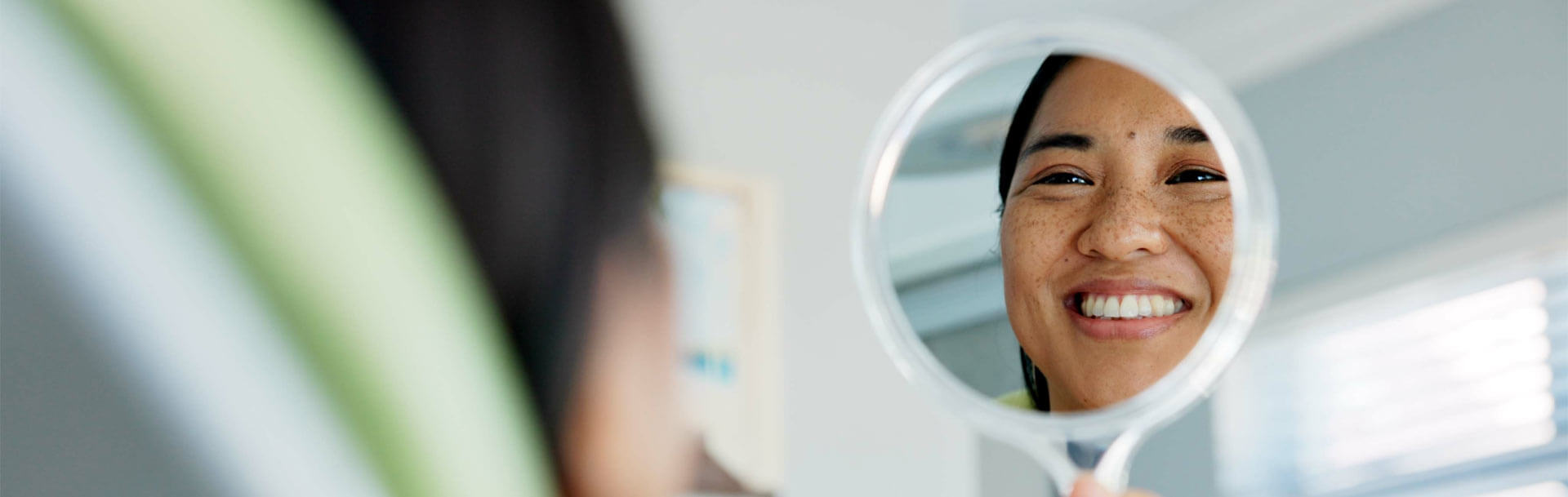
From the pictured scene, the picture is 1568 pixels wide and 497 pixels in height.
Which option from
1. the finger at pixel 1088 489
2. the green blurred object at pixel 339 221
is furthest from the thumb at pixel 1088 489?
the green blurred object at pixel 339 221

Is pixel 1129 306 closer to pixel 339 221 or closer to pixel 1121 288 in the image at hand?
pixel 1121 288

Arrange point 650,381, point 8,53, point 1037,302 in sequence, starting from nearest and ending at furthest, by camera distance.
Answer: point 1037,302
point 650,381
point 8,53

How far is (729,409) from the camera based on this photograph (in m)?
1.76

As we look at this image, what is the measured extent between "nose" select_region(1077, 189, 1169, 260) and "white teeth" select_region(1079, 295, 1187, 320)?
0.07 ft

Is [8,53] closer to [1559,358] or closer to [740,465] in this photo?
[740,465]

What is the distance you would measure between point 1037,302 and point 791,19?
1.40 metres

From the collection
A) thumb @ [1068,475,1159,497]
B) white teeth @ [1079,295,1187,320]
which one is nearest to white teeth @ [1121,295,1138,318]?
white teeth @ [1079,295,1187,320]

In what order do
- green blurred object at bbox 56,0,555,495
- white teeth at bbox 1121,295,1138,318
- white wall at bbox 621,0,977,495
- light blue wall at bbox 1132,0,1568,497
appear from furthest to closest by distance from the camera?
light blue wall at bbox 1132,0,1568,497
white wall at bbox 621,0,977,495
green blurred object at bbox 56,0,555,495
white teeth at bbox 1121,295,1138,318

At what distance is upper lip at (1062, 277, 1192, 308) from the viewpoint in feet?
2.20

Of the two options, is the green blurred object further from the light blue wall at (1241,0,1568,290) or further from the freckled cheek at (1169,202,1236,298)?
the light blue wall at (1241,0,1568,290)

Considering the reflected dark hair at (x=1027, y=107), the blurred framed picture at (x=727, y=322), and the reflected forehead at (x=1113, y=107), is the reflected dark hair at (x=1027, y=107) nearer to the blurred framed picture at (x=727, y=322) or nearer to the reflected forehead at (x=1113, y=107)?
the reflected forehead at (x=1113, y=107)

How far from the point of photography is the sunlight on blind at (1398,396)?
2.04 meters

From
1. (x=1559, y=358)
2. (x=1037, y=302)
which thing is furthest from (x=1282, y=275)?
(x=1037, y=302)

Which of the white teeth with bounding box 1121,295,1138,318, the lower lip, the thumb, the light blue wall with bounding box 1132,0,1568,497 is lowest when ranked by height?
the thumb
